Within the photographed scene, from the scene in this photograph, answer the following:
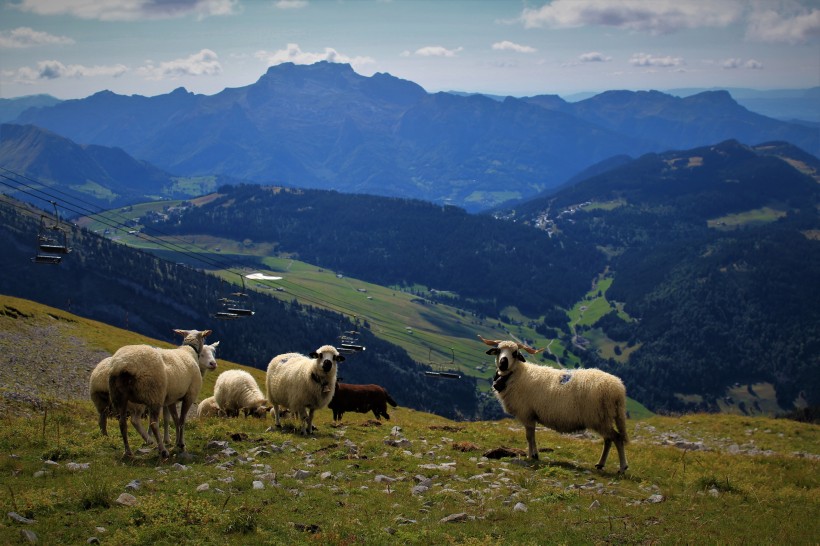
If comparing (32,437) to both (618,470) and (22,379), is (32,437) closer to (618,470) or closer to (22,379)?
(618,470)

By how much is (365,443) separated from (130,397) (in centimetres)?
862

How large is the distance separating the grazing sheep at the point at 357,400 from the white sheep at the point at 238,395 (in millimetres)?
4842

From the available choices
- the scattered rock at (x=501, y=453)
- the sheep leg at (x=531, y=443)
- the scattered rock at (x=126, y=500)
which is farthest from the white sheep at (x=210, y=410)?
the scattered rock at (x=126, y=500)

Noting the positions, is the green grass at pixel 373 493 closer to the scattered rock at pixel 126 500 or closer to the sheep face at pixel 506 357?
the scattered rock at pixel 126 500

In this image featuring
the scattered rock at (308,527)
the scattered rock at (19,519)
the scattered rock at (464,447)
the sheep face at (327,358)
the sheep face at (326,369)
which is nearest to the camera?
the scattered rock at (19,519)

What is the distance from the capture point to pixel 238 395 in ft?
104

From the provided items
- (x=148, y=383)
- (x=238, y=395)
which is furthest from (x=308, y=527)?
(x=238, y=395)

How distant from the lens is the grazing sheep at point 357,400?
35000 millimetres

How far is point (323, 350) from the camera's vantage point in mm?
25922

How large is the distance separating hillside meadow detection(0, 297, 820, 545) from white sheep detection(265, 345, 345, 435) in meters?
1.04

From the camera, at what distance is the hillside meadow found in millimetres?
13133

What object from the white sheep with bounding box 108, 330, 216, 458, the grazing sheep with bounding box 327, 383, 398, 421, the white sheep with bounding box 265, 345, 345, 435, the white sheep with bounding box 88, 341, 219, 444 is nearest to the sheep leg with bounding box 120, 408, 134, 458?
the white sheep with bounding box 108, 330, 216, 458

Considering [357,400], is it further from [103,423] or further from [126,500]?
[126,500]

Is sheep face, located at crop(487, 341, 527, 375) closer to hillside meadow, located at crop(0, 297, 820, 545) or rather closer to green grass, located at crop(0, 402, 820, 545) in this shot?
hillside meadow, located at crop(0, 297, 820, 545)
